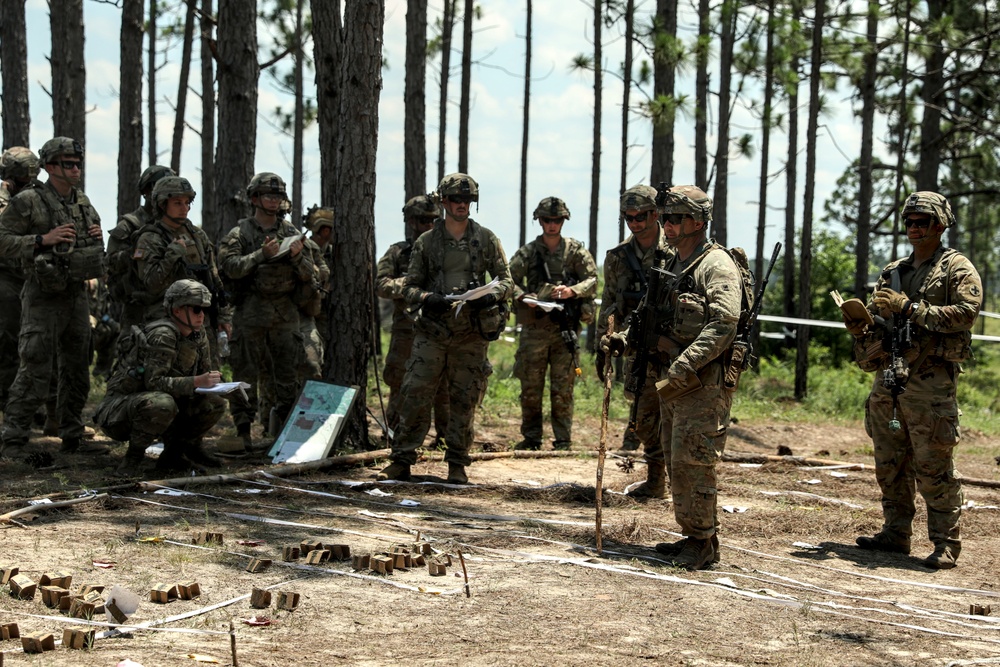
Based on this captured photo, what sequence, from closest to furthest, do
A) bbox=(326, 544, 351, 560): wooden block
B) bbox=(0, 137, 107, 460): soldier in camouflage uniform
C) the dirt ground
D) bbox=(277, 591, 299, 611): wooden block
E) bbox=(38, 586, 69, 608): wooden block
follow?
the dirt ground
bbox=(38, 586, 69, 608): wooden block
bbox=(277, 591, 299, 611): wooden block
bbox=(326, 544, 351, 560): wooden block
bbox=(0, 137, 107, 460): soldier in camouflage uniform

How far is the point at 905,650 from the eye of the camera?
17.4 feet

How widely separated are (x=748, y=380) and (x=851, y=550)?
11.0 meters

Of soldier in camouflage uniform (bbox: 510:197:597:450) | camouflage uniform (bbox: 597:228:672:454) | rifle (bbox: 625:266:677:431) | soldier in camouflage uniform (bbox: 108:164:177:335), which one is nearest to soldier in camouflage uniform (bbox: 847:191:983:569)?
rifle (bbox: 625:266:677:431)

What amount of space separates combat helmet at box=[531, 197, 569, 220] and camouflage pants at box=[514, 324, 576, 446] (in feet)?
3.70

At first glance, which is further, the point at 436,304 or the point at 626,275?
the point at 626,275

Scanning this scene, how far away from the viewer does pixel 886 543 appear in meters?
7.63

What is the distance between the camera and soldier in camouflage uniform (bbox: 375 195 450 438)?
10648 mm

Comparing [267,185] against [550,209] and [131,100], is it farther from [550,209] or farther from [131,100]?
[131,100]

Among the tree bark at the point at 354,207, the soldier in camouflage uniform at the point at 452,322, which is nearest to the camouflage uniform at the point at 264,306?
the tree bark at the point at 354,207

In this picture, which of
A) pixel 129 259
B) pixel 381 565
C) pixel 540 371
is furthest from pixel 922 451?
pixel 129 259

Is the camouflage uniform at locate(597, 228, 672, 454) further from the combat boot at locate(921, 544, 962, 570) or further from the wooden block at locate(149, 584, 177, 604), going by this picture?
the wooden block at locate(149, 584, 177, 604)

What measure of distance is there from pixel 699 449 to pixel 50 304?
19.9 ft

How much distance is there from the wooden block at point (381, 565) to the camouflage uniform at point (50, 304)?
15.4ft

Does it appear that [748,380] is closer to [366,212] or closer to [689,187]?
[366,212]
